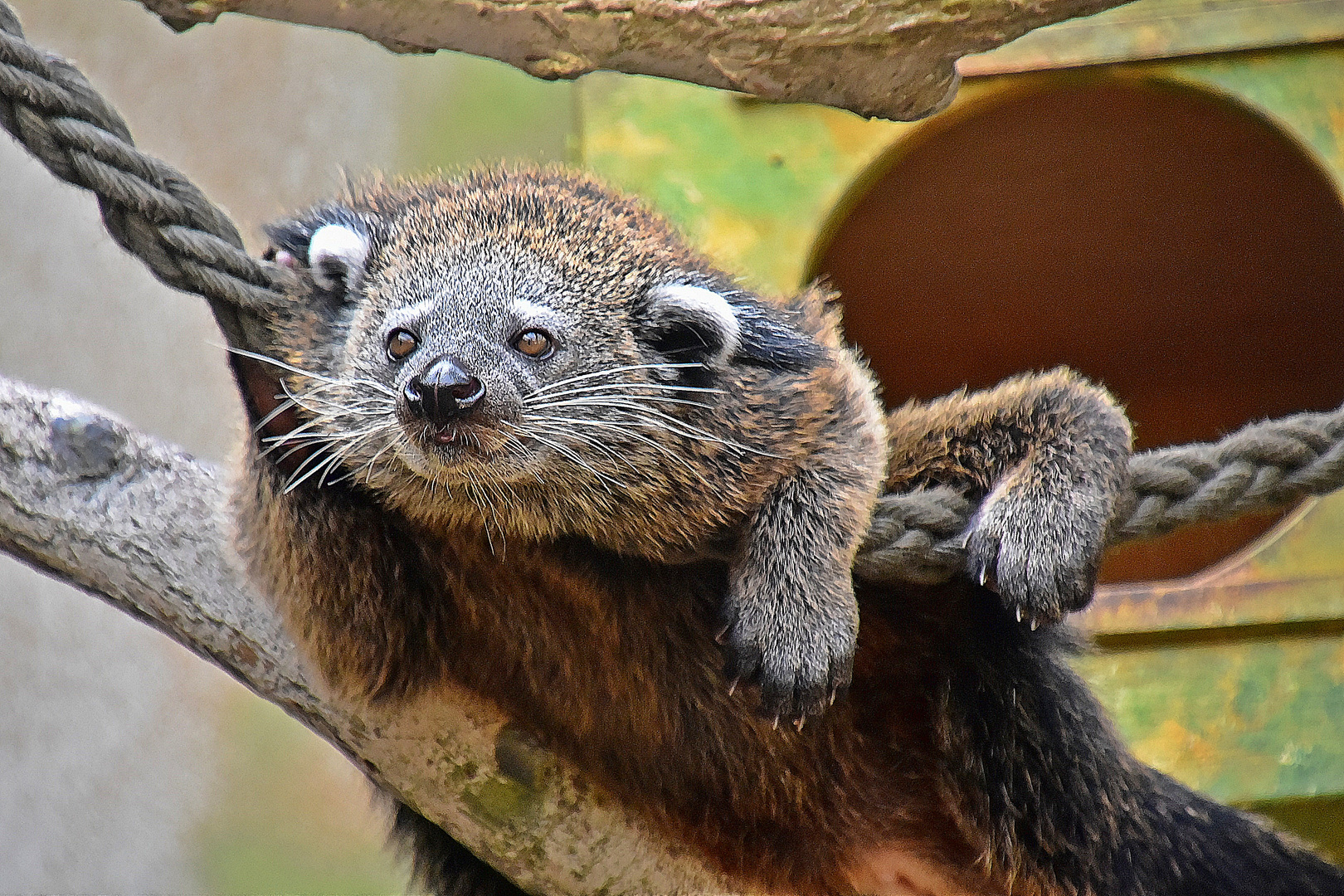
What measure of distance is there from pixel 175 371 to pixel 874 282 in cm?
312

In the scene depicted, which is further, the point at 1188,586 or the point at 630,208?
the point at 1188,586

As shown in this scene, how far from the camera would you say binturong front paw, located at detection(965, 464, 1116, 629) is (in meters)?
2.20

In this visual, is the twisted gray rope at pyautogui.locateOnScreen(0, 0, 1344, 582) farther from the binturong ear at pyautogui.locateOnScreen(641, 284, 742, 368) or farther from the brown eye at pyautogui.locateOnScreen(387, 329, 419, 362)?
the binturong ear at pyautogui.locateOnScreen(641, 284, 742, 368)

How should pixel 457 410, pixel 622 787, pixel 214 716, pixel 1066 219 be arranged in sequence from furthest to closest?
pixel 214 716 < pixel 1066 219 < pixel 622 787 < pixel 457 410

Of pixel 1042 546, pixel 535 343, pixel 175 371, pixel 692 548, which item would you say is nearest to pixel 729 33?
pixel 535 343

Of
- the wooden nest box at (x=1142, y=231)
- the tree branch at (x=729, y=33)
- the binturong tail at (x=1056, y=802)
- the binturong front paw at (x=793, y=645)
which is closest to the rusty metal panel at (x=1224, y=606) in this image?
the wooden nest box at (x=1142, y=231)

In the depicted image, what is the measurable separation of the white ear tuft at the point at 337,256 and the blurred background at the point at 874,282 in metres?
1.77

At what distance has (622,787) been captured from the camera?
2.55 m

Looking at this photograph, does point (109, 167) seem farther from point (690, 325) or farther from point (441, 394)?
point (690, 325)

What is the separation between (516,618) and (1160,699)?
2.69 meters

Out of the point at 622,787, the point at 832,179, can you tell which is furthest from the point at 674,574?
the point at 832,179

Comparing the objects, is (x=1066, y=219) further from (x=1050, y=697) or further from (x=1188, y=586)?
(x=1050, y=697)

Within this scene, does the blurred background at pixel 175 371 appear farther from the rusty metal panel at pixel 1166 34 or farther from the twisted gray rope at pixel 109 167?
the twisted gray rope at pixel 109 167

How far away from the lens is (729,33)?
238 cm
